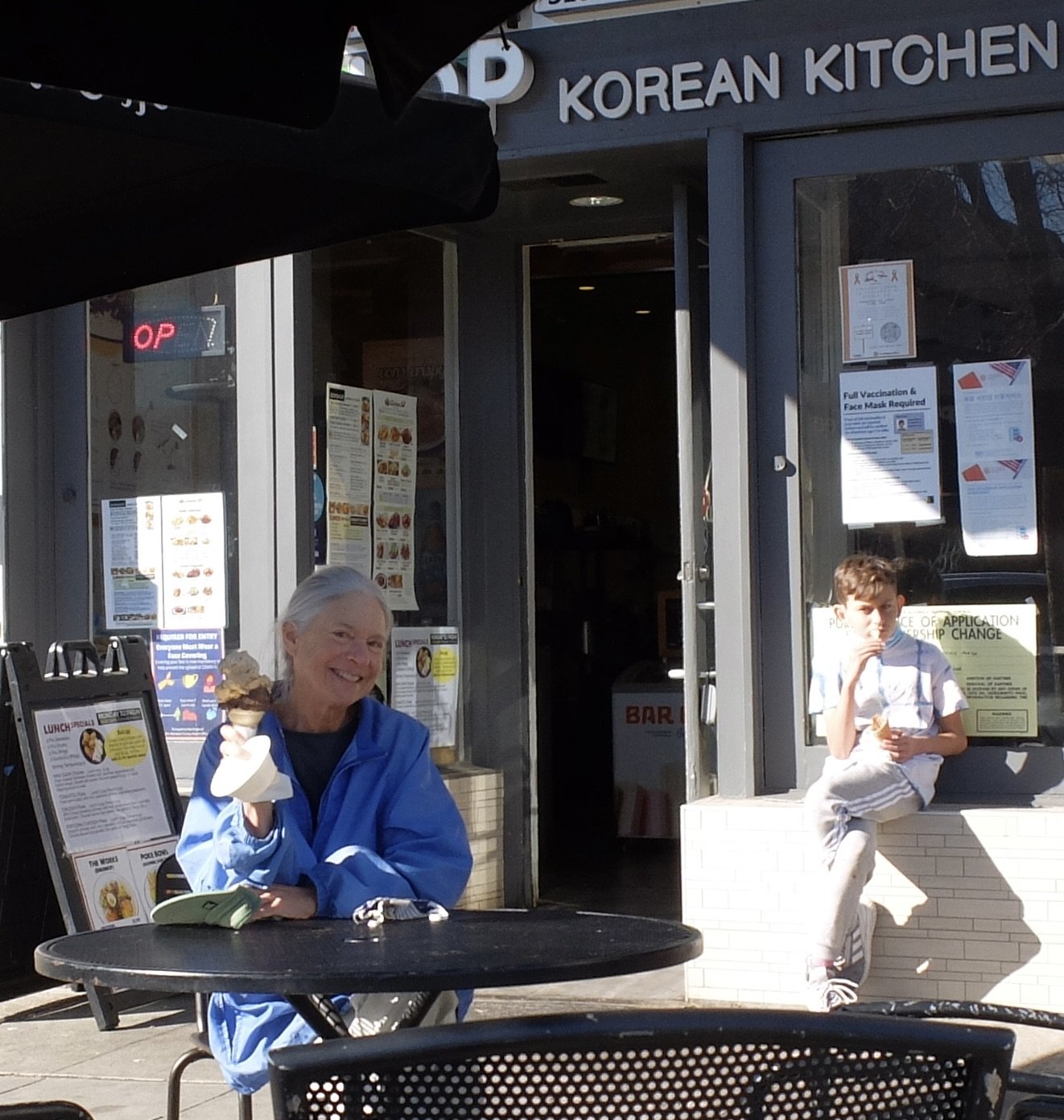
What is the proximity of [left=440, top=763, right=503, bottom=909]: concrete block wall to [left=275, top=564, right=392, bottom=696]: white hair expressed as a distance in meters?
3.38

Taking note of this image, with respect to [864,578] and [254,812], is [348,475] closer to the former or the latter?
[864,578]

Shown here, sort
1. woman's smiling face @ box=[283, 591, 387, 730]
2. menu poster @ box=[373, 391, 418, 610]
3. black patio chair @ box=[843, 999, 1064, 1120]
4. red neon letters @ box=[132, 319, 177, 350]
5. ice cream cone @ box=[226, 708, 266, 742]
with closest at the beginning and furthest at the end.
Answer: black patio chair @ box=[843, 999, 1064, 1120] < ice cream cone @ box=[226, 708, 266, 742] < woman's smiling face @ box=[283, 591, 387, 730] < red neon letters @ box=[132, 319, 177, 350] < menu poster @ box=[373, 391, 418, 610]

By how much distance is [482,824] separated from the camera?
6.86m

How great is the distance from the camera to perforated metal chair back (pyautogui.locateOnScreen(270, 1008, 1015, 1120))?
138 cm

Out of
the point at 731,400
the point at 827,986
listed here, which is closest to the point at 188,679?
the point at 731,400

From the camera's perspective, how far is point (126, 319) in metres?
6.67

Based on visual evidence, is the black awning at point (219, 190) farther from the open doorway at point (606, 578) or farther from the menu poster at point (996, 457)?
the open doorway at point (606, 578)

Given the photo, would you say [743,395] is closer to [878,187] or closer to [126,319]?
[878,187]

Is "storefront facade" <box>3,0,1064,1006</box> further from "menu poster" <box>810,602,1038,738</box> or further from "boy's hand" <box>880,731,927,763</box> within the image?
"boy's hand" <box>880,731,927,763</box>

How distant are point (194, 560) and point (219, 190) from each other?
3.09 m

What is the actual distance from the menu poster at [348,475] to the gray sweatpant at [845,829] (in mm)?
2172

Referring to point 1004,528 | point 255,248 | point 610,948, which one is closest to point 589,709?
point 1004,528

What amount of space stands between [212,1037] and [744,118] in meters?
3.85

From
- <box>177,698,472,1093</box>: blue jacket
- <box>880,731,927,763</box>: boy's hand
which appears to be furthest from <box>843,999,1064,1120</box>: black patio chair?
<box>880,731,927,763</box>: boy's hand
